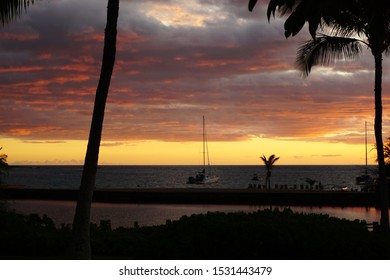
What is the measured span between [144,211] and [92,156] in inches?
2027

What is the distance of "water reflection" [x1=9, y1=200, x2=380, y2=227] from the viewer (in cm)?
5619

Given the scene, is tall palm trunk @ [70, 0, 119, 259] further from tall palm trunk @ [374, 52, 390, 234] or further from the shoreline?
the shoreline

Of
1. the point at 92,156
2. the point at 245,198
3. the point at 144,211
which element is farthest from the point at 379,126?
the point at 245,198

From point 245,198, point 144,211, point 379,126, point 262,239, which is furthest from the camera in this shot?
point 245,198

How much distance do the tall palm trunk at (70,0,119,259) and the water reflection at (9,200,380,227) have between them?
3682cm

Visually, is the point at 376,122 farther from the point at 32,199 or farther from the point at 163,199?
the point at 32,199

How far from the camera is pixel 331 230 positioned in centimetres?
1594

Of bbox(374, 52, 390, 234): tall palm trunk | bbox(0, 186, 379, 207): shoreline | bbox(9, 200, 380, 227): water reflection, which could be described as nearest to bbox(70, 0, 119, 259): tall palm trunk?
bbox(374, 52, 390, 234): tall palm trunk

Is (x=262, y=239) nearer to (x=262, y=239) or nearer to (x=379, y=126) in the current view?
(x=262, y=239)

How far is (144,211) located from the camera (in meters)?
65.9

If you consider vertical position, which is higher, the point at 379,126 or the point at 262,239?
the point at 379,126

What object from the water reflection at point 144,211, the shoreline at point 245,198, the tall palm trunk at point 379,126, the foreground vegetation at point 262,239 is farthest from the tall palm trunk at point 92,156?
the shoreline at point 245,198

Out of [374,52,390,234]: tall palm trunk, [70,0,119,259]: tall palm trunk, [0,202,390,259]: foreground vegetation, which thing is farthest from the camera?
[374,52,390,234]: tall palm trunk
